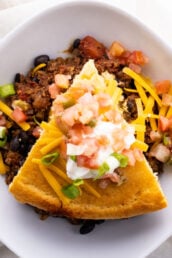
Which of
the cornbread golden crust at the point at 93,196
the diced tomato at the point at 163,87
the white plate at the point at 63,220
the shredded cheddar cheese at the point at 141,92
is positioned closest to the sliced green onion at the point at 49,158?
the cornbread golden crust at the point at 93,196

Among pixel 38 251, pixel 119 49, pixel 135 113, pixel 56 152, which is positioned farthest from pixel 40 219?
pixel 119 49

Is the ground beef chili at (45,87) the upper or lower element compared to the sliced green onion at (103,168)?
upper

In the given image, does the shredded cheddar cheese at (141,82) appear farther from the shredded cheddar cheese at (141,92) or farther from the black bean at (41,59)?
the black bean at (41,59)

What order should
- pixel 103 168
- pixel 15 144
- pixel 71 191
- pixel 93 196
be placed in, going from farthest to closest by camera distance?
pixel 15 144
pixel 93 196
pixel 71 191
pixel 103 168

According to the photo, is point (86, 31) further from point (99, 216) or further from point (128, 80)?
point (99, 216)

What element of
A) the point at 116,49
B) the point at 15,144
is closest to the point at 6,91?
the point at 15,144

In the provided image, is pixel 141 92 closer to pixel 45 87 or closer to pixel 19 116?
pixel 45 87
